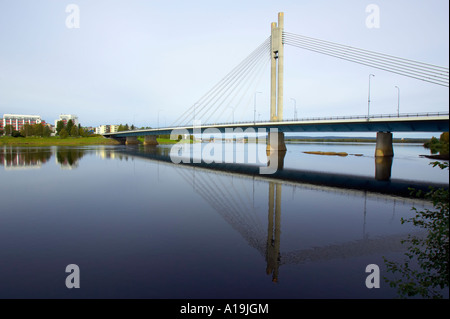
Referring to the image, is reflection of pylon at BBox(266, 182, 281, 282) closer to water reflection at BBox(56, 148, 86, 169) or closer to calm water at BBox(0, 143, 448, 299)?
calm water at BBox(0, 143, 448, 299)

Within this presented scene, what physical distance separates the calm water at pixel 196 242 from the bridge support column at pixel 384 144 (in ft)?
139

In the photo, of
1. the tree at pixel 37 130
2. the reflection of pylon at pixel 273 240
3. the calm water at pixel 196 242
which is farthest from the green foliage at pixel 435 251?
the tree at pixel 37 130

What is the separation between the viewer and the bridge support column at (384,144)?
2354 inches

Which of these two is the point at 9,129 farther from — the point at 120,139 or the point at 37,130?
the point at 120,139

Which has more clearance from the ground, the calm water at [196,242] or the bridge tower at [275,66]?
the bridge tower at [275,66]

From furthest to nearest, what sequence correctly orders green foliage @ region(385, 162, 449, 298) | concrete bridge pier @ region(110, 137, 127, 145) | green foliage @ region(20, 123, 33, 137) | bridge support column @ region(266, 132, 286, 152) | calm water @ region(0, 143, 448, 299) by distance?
concrete bridge pier @ region(110, 137, 127, 145) < green foliage @ region(20, 123, 33, 137) < bridge support column @ region(266, 132, 286, 152) < calm water @ region(0, 143, 448, 299) < green foliage @ region(385, 162, 449, 298)

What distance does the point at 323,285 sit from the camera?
8.72 metres

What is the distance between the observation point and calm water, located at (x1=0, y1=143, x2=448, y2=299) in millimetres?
8555

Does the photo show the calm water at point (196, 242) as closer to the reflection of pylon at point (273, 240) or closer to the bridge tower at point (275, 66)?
the reflection of pylon at point (273, 240)

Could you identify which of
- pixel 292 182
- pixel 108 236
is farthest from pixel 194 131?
pixel 108 236

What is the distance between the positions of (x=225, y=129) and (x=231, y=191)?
5449 centimetres

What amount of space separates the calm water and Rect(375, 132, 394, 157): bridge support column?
139 feet

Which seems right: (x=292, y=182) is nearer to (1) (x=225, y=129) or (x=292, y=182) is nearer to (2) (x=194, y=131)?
(1) (x=225, y=129)

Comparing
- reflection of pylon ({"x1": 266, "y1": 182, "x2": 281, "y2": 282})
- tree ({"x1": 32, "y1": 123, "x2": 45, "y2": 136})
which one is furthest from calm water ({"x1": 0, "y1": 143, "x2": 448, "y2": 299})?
tree ({"x1": 32, "y1": 123, "x2": 45, "y2": 136})
